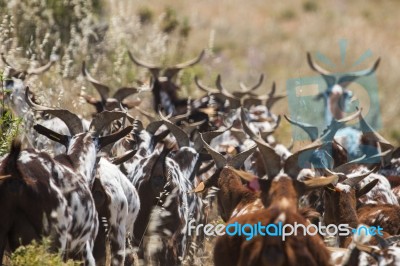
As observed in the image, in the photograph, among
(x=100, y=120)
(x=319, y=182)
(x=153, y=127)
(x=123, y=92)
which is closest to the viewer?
(x=319, y=182)

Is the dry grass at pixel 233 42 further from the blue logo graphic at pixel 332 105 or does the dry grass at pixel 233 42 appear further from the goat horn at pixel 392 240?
the goat horn at pixel 392 240

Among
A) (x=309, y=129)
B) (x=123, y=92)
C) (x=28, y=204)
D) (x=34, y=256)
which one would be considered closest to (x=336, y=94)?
(x=123, y=92)

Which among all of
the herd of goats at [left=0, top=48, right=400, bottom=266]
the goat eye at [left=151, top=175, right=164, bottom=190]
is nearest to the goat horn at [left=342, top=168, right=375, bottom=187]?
the herd of goats at [left=0, top=48, right=400, bottom=266]

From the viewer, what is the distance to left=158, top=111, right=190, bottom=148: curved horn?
42.2 feet

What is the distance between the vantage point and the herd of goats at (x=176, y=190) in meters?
8.27

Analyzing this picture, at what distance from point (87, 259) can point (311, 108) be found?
930cm

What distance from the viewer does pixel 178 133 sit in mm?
13031

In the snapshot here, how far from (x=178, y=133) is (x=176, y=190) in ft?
5.42

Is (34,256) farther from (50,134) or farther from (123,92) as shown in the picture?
(123,92)

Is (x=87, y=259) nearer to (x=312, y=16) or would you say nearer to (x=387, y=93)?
(x=387, y=93)

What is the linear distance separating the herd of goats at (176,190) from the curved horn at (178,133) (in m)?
0.02

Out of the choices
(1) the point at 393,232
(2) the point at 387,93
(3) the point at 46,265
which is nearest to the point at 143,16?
(2) the point at 387,93

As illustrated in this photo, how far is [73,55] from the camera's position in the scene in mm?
17922

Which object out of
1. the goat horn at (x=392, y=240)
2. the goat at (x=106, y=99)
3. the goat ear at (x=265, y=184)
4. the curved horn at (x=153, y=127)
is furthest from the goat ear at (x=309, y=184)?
the goat at (x=106, y=99)
